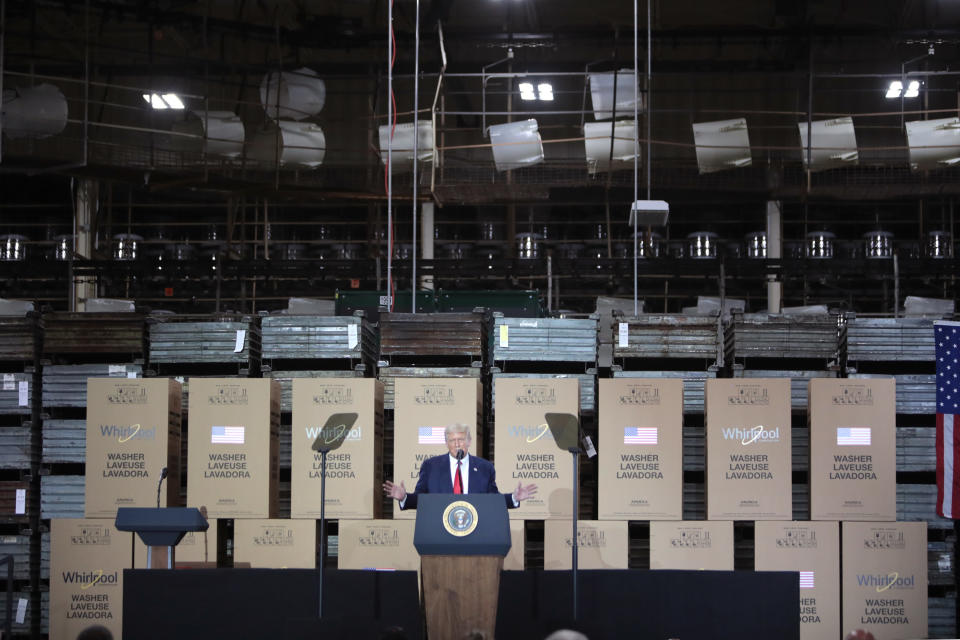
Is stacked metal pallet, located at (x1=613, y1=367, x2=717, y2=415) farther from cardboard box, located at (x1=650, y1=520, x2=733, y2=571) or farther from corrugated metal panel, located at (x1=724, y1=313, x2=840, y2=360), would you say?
cardboard box, located at (x1=650, y1=520, x2=733, y2=571)

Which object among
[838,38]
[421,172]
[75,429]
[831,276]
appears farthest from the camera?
[838,38]

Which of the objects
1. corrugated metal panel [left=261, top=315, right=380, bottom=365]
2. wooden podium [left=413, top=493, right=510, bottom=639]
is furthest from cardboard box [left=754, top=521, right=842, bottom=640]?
corrugated metal panel [left=261, top=315, right=380, bottom=365]

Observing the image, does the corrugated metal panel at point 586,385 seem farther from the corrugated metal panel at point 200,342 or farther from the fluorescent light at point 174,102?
the fluorescent light at point 174,102

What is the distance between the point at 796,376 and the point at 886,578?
194 centimetres

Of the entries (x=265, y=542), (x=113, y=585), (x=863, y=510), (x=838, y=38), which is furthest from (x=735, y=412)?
(x=838, y=38)

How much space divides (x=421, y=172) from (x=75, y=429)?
234 inches

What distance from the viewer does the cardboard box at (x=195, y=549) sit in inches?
389

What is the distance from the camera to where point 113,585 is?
9828 mm

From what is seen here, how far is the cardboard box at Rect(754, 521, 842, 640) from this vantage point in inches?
378

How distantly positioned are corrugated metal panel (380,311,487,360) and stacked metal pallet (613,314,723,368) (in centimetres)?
133

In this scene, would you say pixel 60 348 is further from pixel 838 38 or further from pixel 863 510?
pixel 838 38

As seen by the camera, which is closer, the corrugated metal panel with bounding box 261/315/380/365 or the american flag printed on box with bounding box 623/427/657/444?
the american flag printed on box with bounding box 623/427/657/444

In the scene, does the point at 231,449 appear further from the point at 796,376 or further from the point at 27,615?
the point at 796,376

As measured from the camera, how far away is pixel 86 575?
985 centimetres
